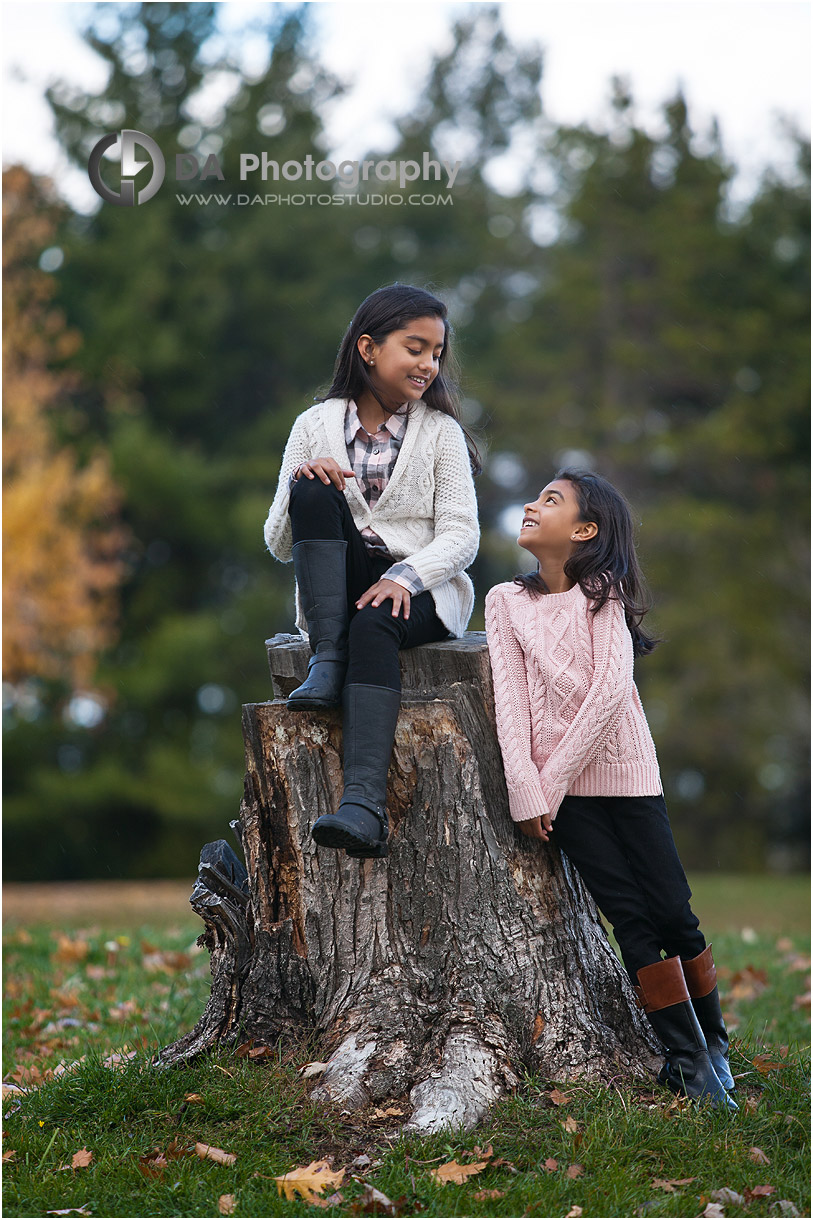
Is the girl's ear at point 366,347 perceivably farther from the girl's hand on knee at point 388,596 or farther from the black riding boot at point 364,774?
the black riding boot at point 364,774

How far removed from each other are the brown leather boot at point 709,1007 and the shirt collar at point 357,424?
189 cm

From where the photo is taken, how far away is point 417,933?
3.15 m

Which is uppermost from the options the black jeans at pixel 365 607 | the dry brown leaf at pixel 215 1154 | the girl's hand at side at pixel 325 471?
the girl's hand at side at pixel 325 471

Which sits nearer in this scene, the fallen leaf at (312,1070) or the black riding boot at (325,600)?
the fallen leaf at (312,1070)

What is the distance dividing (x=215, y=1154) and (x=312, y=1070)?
34cm

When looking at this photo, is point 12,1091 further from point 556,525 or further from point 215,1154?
point 556,525

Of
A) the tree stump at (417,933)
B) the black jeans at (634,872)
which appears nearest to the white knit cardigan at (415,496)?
the tree stump at (417,933)

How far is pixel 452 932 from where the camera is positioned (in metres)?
3.14

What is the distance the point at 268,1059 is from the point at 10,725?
1286 centimetres

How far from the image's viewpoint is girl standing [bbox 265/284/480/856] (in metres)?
3.18

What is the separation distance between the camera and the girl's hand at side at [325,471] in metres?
3.38

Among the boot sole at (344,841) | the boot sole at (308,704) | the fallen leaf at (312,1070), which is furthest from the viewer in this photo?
the boot sole at (308,704)

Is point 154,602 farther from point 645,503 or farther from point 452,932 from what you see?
point 452,932

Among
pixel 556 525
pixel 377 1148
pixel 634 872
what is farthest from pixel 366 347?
pixel 377 1148
